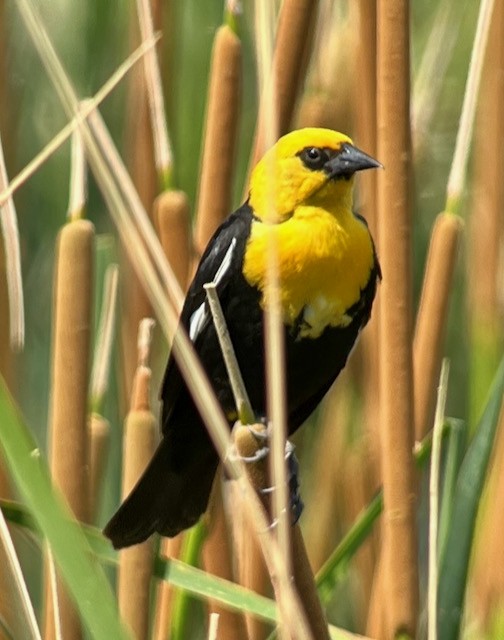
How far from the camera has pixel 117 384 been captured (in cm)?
129

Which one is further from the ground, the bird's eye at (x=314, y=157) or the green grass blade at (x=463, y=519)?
the bird's eye at (x=314, y=157)

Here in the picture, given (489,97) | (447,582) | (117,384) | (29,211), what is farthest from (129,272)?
(447,582)

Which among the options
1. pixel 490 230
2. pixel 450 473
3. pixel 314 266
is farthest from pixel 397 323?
pixel 490 230

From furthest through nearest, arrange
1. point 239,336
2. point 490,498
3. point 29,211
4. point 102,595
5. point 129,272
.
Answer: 1. point 29,211
2. point 129,272
3. point 239,336
4. point 490,498
5. point 102,595

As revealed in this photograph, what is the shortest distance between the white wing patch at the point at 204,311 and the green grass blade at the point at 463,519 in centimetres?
33

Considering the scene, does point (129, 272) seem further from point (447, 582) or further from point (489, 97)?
point (447, 582)

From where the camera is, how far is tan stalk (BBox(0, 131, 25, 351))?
889 millimetres

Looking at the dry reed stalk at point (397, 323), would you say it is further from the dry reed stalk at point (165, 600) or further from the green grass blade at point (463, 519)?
the dry reed stalk at point (165, 600)

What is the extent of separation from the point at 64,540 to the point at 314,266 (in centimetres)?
50

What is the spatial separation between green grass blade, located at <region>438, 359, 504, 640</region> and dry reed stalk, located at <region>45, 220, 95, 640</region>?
0.30m

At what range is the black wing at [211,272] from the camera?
3.57 ft

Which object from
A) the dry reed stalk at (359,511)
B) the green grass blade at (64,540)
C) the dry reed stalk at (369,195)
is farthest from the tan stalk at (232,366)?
the dry reed stalk at (359,511)

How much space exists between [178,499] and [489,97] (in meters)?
0.51

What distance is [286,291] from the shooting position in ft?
3.63
